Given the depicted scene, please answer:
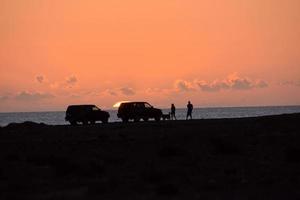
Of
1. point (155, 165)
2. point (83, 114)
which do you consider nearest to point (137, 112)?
point (83, 114)

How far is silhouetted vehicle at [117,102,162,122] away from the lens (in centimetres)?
6581

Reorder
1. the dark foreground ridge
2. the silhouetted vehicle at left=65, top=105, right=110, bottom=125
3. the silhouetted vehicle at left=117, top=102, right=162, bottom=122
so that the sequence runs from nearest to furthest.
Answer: the dark foreground ridge → the silhouetted vehicle at left=65, top=105, right=110, bottom=125 → the silhouetted vehicle at left=117, top=102, right=162, bottom=122

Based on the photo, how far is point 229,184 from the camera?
2523 cm

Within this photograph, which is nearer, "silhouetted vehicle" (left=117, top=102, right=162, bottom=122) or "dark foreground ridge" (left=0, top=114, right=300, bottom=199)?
"dark foreground ridge" (left=0, top=114, right=300, bottom=199)

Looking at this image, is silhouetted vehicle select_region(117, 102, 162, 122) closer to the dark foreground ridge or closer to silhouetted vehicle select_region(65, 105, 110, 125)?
silhouetted vehicle select_region(65, 105, 110, 125)

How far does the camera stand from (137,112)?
6575 cm

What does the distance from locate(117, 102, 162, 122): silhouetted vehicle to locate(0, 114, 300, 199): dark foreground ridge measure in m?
19.9

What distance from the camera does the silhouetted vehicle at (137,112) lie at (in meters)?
65.8

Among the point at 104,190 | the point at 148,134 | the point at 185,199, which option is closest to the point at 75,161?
the point at 104,190

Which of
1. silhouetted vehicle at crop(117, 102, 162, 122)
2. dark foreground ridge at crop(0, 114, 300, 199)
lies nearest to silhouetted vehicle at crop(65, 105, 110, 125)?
silhouetted vehicle at crop(117, 102, 162, 122)

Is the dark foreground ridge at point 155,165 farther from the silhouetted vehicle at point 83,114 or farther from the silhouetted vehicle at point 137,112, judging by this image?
the silhouetted vehicle at point 137,112

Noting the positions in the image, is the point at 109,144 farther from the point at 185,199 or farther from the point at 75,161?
the point at 185,199

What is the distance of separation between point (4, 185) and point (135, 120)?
1612 inches

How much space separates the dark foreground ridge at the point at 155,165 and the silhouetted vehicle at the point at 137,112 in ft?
65.2
